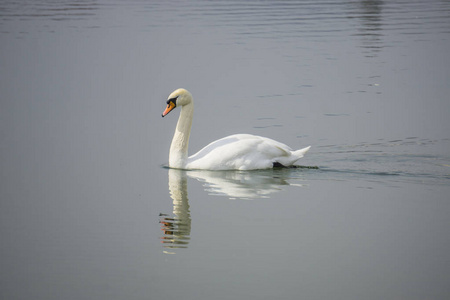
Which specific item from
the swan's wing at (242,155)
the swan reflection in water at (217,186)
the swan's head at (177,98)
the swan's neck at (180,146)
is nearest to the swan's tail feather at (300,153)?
the swan's wing at (242,155)

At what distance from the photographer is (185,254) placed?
796 centimetres

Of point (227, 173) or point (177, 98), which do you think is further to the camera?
point (177, 98)

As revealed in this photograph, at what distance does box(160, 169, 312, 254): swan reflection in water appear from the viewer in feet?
29.2

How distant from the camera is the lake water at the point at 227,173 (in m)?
7.55

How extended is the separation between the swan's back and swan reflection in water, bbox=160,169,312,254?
0.11 m

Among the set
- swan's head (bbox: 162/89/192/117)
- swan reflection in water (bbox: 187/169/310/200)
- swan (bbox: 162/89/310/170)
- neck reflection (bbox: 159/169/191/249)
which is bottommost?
neck reflection (bbox: 159/169/191/249)

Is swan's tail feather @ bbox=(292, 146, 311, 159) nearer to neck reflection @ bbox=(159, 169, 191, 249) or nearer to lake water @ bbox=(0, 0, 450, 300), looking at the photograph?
lake water @ bbox=(0, 0, 450, 300)

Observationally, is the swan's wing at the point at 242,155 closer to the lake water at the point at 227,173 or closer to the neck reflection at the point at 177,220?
the lake water at the point at 227,173

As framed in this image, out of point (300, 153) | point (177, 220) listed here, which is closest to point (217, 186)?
point (300, 153)

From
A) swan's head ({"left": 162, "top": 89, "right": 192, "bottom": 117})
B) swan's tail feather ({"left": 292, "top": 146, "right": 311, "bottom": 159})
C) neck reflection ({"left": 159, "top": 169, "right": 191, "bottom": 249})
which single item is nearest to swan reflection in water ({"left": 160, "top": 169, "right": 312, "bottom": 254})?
neck reflection ({"left": 159, "top": 169, "right": 191, "bottom": 249})

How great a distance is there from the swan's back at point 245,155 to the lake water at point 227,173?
20 centimetres

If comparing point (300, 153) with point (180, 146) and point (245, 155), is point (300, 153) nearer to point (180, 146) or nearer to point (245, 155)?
point (245, 155)

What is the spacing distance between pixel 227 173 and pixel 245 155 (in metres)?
0.38

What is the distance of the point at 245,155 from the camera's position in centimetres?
1151
